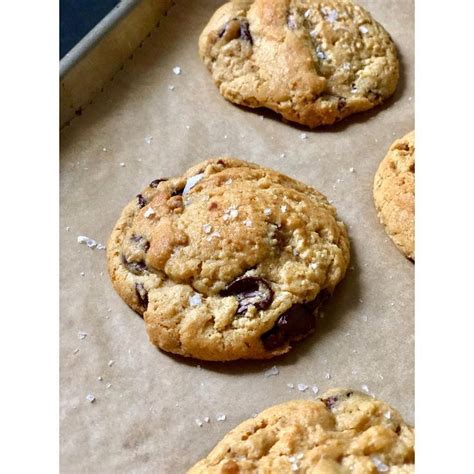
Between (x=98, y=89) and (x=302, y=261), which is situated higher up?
(x=98, y=89)

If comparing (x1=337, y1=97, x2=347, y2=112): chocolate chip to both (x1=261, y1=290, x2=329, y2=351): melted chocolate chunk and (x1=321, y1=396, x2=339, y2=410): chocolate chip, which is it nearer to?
(x1=261, y1=290, x2=329, y2=351): melted chocolate chunk

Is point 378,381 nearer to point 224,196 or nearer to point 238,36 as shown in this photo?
point 224,196

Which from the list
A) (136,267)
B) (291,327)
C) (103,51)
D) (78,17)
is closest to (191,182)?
(136,267)

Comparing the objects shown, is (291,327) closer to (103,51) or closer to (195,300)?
(195,300)

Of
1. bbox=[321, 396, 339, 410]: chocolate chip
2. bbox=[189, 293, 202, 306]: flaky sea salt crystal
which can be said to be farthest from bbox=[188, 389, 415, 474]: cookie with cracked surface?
bbox=[189, 293, 202, 306]: flaky sea salt crystal

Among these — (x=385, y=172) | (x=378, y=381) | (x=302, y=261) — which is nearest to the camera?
(x=378, y=381)

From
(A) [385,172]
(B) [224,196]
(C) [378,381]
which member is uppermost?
(B) [224,196]

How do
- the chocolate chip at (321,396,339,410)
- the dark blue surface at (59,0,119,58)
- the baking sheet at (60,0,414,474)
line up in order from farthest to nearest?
the dark blue surface at (59,0,119,58)
the baking sheet at (60,0,414,474)
the chocolate chip at (321,396,339,410)

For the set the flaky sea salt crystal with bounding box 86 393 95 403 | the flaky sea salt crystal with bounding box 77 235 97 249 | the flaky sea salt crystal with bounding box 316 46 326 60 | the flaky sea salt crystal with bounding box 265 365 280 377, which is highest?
the flaky sea salt crystal with bounding box 316 46 326 60

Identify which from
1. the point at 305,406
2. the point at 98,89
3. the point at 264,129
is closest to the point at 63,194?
the point at 98,89
